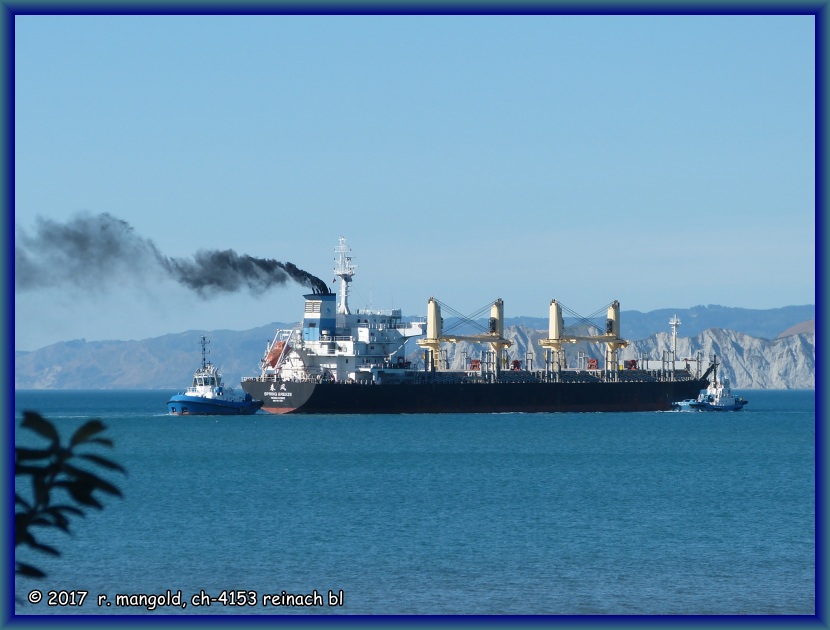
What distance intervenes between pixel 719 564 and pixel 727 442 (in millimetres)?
43525

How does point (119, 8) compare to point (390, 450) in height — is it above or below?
above

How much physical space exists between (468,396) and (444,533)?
2330 inches

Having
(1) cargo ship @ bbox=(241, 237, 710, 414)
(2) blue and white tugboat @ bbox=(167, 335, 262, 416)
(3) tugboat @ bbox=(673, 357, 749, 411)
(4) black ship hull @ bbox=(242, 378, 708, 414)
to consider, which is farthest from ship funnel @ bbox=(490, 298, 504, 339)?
(2) blue and white tugboat @ bbox=(167, 335, 262, 416)

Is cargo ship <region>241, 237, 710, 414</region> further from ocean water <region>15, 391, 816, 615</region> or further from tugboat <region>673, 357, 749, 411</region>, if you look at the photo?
ocean water <region>15, 391, 816, 615</region>

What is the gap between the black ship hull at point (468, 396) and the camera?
8438 cm

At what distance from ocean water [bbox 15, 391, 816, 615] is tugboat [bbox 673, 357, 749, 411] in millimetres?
38214

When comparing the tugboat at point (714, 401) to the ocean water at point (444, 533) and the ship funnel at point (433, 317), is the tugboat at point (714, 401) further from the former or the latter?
the ocean water at point (444, 533)

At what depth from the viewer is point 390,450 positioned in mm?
60188

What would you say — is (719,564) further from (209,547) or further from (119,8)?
A: (119,8)

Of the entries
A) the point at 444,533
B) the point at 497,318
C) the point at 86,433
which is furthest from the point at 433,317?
the point at 86,433

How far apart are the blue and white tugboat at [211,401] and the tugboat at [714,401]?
113 feet

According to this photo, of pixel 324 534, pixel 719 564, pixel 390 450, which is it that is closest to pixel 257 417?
pixel 390 450

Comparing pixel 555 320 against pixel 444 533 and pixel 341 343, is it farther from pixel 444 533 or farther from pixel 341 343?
pixel 444 533

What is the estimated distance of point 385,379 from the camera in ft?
284
